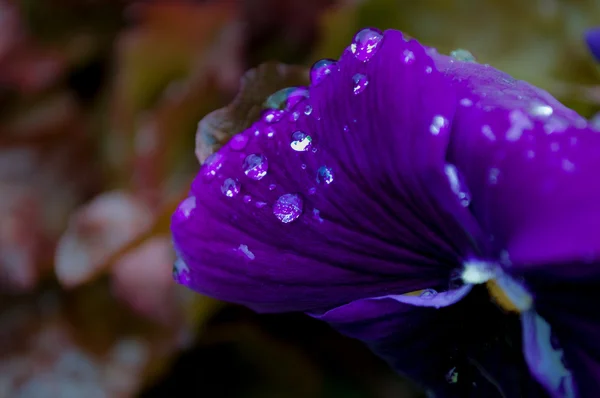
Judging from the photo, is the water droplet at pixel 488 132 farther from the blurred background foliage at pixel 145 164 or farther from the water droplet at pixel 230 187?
the blurred background foliage at pixel 145 164

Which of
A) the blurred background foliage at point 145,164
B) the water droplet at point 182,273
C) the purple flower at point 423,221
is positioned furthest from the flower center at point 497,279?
the blurred background foliage at point 145,164

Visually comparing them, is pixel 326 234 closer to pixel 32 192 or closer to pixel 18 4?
pixel 32 192

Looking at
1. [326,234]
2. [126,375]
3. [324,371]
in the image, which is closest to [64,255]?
[126,375]

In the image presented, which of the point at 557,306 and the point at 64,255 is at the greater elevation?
the point at 557,306

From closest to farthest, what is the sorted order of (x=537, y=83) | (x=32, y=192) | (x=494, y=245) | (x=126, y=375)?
(x=494, y=245) → (x=537, y=83) → (x=126, y=375) → (x=32, y=192)

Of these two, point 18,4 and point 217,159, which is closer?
point 217,159

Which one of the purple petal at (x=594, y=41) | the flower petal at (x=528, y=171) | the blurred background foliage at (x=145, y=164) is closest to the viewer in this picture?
the flower petal at (x=528, y=171)
